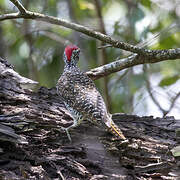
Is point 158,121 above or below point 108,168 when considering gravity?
above

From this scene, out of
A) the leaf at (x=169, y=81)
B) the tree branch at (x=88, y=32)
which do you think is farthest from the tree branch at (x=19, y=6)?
the leaf at (x=169, y=81)

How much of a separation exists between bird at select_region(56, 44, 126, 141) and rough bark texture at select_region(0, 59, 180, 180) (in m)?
0.13

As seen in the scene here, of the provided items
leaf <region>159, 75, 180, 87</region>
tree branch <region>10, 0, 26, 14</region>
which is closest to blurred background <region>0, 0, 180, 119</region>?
leaf <region>159, 75, 180, 87</region>

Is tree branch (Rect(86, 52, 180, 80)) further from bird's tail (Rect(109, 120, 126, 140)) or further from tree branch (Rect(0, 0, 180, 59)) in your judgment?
bird's tail (Rect(109, 120, 126, 140))

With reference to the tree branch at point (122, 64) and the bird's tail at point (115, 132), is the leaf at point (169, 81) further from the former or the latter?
the bird's tail at point (115, 132)

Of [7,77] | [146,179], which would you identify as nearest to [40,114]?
[7,77]

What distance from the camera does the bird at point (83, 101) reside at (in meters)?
4.38

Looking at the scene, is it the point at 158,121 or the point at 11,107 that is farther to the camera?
the point at 158,121

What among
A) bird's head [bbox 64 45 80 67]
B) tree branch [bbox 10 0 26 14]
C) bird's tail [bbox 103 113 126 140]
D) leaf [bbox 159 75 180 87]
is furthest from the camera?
leaf [bbox 159 75 180 87]

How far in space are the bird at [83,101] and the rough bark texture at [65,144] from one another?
0.13 metres

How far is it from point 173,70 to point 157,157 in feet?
15.0

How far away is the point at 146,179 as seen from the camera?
4.18 metres

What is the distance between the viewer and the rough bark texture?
3.92 m

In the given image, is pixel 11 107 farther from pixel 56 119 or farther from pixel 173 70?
pixel 173 70
